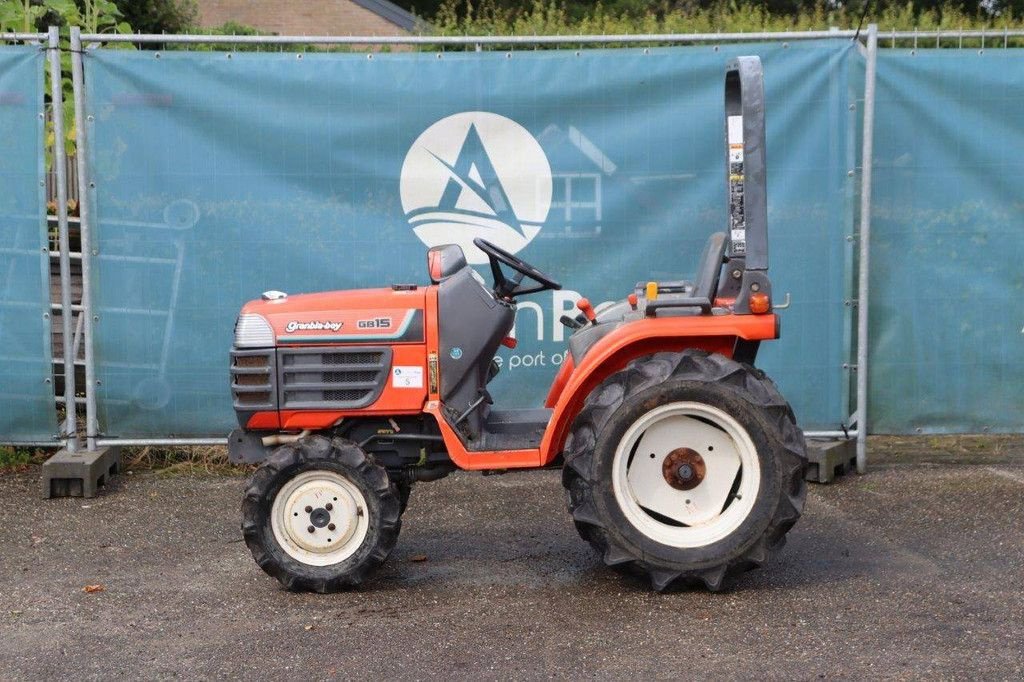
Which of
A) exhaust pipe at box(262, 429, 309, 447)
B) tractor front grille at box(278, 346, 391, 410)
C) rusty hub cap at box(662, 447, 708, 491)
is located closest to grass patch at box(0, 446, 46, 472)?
exhaust pipe at box(262, 429, 309, 447)

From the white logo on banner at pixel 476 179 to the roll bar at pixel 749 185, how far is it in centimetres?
211

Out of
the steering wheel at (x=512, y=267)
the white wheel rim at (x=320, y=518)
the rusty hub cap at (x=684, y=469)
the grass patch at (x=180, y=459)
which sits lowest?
the grass patch at (x=180, y=459)

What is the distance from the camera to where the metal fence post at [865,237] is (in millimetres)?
7137

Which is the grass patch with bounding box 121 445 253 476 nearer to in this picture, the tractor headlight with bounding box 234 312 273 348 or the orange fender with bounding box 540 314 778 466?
the tractor headlight with bounding box 234 312 273 348

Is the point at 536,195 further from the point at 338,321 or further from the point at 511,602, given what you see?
the point at 511,602

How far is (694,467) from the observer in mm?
5355

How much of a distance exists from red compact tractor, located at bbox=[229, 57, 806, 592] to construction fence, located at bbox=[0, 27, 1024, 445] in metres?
1.66

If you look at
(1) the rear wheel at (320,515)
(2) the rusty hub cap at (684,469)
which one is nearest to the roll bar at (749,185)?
(2) the rusty hub cap at (684,469)

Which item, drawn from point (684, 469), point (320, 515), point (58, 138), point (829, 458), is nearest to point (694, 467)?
point (684, 469)

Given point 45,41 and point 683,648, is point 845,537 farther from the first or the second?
point 45,41

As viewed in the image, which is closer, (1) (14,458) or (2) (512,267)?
(2) (512,267)

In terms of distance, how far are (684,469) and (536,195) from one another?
2.47 metres

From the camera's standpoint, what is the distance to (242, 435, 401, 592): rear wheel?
5.35 metres

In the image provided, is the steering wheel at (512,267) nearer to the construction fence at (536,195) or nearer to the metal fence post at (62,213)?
the construction fence at (536,195)
